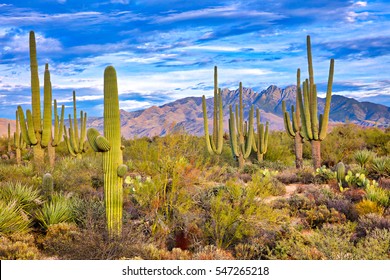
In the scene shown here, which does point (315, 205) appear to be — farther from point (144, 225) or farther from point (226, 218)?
point (144, 225)

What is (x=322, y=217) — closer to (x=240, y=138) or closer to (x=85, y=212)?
(x=85, y=212)

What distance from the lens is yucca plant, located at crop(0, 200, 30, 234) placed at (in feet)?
32.8

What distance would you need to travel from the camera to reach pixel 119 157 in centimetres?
1017

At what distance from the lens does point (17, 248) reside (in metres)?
8.91

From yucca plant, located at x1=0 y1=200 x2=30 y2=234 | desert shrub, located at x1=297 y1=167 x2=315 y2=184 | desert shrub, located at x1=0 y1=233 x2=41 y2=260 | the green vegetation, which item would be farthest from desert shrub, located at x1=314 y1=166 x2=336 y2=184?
desert shrub, located at x1=0 y1=233 x2=41 y2=260

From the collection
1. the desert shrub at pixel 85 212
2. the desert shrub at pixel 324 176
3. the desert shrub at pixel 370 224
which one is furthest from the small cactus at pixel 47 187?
the desert shrub at pixel 324 176

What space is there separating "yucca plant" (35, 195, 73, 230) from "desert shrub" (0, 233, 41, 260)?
0.92 meters

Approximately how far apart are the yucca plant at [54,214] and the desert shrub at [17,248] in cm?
92

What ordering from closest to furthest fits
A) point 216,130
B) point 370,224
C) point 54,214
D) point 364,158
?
point 370,224
point 54,214
point 364,158
point 216,130

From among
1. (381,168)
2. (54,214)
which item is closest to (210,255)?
(54,214)

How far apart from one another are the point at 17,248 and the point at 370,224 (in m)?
7.88

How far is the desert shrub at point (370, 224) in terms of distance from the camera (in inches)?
413

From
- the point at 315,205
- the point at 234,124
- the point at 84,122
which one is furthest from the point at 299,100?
the point at 84,122
